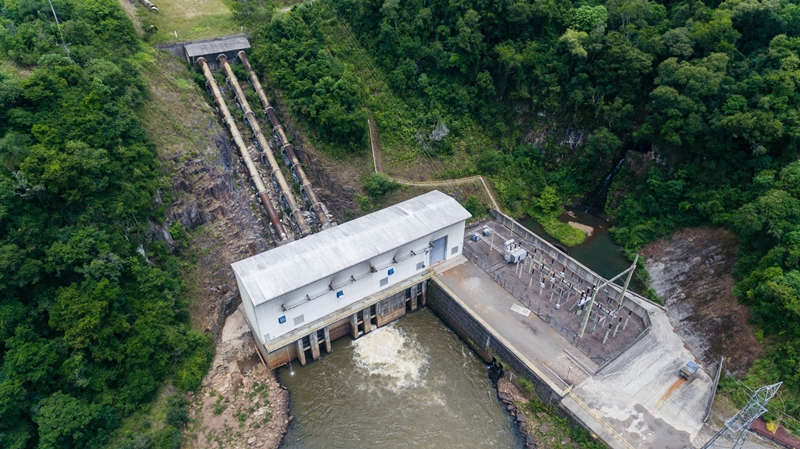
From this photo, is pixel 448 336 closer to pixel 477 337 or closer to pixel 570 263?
pixel 477 337

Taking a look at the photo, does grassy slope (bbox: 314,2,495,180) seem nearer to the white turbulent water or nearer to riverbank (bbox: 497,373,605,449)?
the white turbulent water

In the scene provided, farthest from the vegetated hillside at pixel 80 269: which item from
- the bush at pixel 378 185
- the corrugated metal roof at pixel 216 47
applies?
the bush at pixel 378 185

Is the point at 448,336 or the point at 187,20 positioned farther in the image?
the point at 187,20

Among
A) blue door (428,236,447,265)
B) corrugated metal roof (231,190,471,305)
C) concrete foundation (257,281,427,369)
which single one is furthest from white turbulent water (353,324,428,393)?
corrugated metal roof (231,190,471,305)

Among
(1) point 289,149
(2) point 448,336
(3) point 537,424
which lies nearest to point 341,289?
(2) point 448,336

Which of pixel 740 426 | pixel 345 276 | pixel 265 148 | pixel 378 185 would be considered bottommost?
pixel 345 276

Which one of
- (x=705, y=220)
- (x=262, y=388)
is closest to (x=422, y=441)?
(x=262, y=388)
